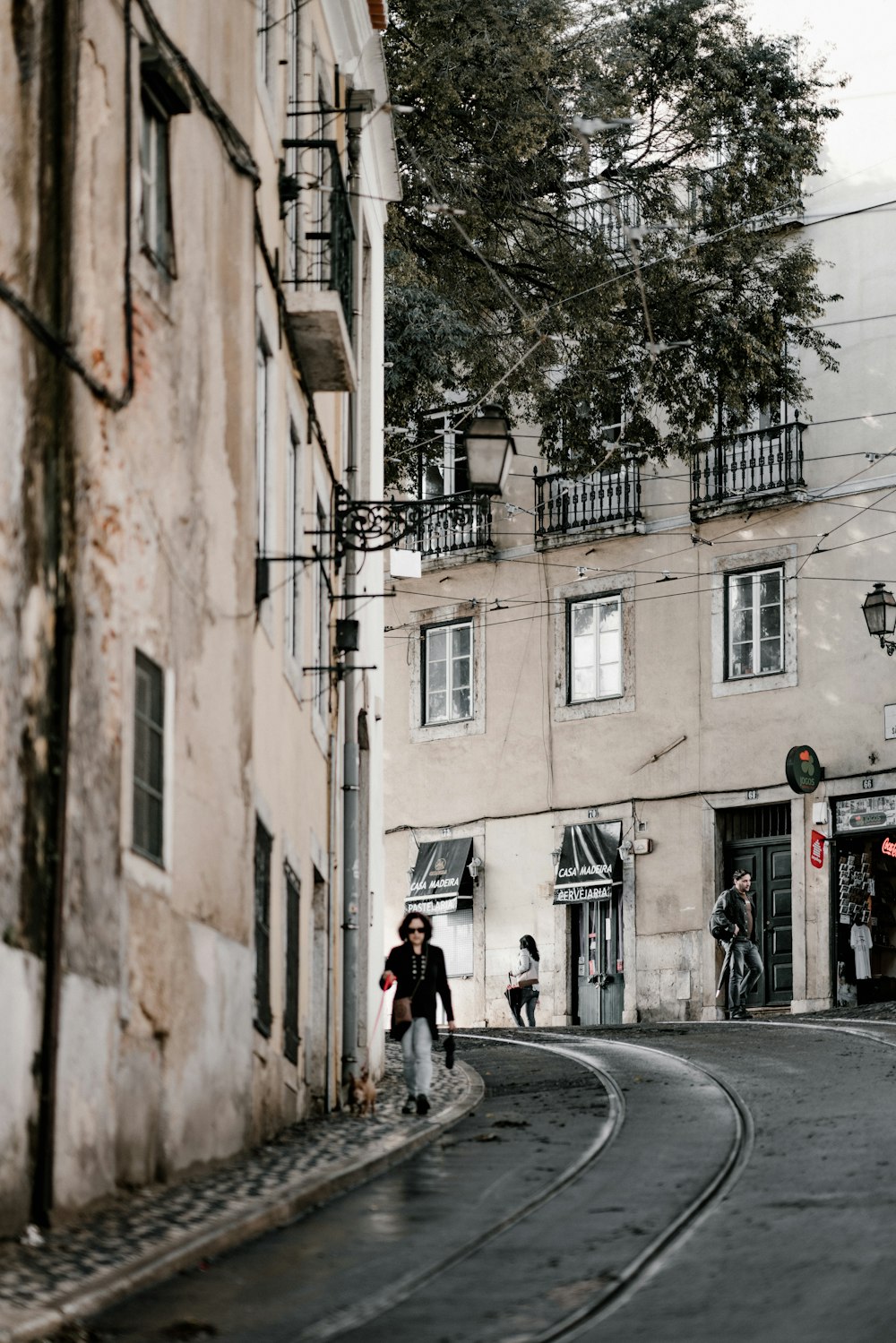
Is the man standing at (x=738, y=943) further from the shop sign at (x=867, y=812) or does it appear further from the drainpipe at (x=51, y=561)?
the drainpipe at (x=51, y=561)

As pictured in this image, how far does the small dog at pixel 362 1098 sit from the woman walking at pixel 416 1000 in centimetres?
24

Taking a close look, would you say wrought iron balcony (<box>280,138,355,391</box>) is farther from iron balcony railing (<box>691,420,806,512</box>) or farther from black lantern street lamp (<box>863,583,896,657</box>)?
iron balcony railing (<box>691,420,806,512</box>)

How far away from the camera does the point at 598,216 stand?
1312 inches

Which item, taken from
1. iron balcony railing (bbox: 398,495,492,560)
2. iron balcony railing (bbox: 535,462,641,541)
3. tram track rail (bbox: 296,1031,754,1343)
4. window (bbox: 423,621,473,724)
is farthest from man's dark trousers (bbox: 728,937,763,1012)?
tram track rail (bbox: 296,1031,754,1343)

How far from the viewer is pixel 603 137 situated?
97.1 ft

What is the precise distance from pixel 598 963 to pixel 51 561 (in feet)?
85.9

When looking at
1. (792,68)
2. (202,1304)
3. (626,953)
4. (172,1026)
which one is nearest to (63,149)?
(172,1026)

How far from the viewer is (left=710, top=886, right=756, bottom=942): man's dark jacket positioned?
92.5 feet

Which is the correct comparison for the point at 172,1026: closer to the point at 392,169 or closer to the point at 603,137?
the point at 392,169

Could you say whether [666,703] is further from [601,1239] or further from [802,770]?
[601,1239]

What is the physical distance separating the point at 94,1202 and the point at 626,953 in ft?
82.4

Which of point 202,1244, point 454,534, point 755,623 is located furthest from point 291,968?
point 454,534

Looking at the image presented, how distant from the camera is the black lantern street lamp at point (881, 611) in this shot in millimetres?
31078

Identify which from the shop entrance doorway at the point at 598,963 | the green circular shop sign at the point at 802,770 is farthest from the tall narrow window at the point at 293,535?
the shop entrance doorway at the point at 598,963
